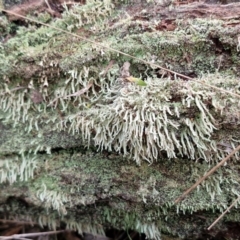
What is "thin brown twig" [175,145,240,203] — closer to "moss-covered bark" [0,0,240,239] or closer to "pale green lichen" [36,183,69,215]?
"moss-covered bark" [0,0,240,239]

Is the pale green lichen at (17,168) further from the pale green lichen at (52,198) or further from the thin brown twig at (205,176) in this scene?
the thin brown twig at (205,176)

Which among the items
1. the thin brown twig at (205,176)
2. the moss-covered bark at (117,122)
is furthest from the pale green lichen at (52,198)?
the thin brown twig at (205,176)

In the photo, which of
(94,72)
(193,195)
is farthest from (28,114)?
(193,195)

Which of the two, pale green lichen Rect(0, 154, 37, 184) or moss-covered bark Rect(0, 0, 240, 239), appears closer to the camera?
moss-covered bark Rect(0, 0, 240, 239)

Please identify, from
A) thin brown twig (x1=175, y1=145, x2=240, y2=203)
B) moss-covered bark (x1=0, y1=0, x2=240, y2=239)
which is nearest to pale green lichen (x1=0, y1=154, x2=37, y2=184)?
moss-covered bark (x1=0, y1=0, x2=240, y2=239)

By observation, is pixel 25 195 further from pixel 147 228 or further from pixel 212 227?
pixel 212 227

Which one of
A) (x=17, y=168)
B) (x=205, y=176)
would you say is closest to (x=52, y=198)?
(x=17, y=168)

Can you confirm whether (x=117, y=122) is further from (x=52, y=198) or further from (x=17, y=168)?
(x=17, y=168)

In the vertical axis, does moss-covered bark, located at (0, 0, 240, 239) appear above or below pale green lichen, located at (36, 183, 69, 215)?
above

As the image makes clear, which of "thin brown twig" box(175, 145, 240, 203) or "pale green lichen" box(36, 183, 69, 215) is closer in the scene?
"thin brown twig" box(175, 145, 240, 203)
